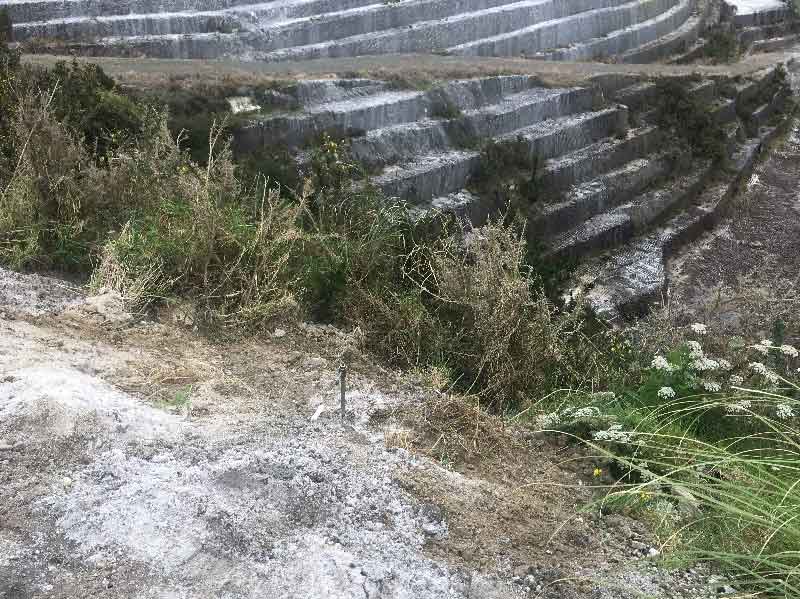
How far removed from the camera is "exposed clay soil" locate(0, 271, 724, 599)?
123 inches

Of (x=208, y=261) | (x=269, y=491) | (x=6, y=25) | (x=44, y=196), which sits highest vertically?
(x=6, y=25)

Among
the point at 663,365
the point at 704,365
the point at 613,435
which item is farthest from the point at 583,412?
the point at 704,365

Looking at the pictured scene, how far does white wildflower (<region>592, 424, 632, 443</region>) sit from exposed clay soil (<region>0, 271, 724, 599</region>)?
18cm

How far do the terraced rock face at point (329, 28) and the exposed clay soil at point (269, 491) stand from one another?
10.5 m

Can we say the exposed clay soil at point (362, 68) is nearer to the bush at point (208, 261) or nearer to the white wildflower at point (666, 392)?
the bush at point (208, 261)

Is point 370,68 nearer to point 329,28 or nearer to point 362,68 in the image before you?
point 362,68

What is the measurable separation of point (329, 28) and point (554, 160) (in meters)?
4.81

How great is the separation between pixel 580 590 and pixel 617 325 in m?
9.94

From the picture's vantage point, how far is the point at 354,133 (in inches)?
505

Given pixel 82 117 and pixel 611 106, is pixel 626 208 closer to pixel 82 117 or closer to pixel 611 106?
pixel 611 106

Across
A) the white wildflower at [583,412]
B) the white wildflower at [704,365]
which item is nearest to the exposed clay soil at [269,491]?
the white wildflower at [583,412]

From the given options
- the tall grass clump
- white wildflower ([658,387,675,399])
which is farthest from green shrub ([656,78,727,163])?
white wildflower ([658,387,675,399])

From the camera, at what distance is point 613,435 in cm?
397

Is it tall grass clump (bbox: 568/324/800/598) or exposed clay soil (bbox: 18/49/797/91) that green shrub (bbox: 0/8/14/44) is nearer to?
exposed clay soil (bbox: 18/49/797/91)
